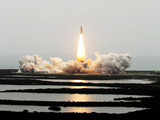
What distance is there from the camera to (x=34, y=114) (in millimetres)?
75375

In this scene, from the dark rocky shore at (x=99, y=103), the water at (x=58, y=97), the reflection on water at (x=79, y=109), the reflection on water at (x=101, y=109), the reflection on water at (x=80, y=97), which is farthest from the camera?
the water at (x=58, y=97)

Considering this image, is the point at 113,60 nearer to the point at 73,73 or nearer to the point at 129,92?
the point at 73,73

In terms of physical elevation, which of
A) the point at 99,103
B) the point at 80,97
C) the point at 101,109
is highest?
the point at 80,97

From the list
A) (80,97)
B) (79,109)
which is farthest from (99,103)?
(80,97)

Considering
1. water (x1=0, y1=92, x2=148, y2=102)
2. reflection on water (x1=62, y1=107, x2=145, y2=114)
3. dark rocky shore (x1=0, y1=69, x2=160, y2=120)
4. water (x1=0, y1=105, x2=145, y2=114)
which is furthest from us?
water (x1=0, y1=92, x2=148, y2=102)

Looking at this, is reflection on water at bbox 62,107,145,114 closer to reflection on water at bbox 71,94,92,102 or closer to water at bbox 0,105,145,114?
water at bbox 0,105,145,114

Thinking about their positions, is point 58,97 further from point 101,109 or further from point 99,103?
point 101,109

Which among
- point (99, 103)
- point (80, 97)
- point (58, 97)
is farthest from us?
point (58, 97)

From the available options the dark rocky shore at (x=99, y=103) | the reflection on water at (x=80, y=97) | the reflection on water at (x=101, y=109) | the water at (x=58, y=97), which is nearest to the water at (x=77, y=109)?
the reflection on water at (x=101, y=109)

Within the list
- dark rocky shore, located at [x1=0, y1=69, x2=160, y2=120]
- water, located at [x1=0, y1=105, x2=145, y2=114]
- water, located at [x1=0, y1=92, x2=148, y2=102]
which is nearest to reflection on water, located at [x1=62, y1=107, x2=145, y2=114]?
water, located at [x1=0, y1=105, x2=145, y2=114]

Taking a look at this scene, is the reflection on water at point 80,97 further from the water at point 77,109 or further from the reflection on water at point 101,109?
the water at point 77,109

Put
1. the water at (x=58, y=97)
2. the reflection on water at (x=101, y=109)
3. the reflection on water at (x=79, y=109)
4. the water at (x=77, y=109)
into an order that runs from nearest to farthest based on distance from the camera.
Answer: the reflection on water at (x=79, y=109)
the reflection on water at (x=101, y=109)
the water at (x=77, y=109)
the water at (x=58, y=97)

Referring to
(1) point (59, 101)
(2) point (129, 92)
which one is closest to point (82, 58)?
(2) point (129, 92)

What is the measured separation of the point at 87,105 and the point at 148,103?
10.2m
